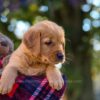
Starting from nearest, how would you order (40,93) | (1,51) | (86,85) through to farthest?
(40,93) < (1,51) < (86,85)

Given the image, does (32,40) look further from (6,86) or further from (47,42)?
(6,86)

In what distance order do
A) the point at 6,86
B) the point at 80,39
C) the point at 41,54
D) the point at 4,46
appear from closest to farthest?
the point at 6,86 < the point at 41,54 < the point at 4,46 < the point at 80,39


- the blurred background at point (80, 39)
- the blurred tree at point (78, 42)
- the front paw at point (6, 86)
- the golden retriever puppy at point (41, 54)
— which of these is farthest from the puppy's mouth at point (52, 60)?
the blurred tree at point (78, 42)

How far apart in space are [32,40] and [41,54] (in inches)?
2.3

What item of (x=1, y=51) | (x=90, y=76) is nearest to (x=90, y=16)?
(x=90, y=76)

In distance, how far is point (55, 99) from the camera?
6.25 ft

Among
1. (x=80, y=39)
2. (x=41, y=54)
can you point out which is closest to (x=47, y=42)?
(x=41, y=54)

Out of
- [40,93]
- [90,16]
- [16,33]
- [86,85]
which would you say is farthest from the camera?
[86,85]

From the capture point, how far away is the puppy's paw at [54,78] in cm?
188

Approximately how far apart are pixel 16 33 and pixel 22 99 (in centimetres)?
516

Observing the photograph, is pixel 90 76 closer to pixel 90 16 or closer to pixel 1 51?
pixel 90 16

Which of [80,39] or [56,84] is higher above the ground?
[56,84]

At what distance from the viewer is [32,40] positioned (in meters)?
1.93

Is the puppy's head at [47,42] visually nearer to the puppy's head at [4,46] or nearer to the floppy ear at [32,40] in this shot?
the floppy ear at [32,40]
